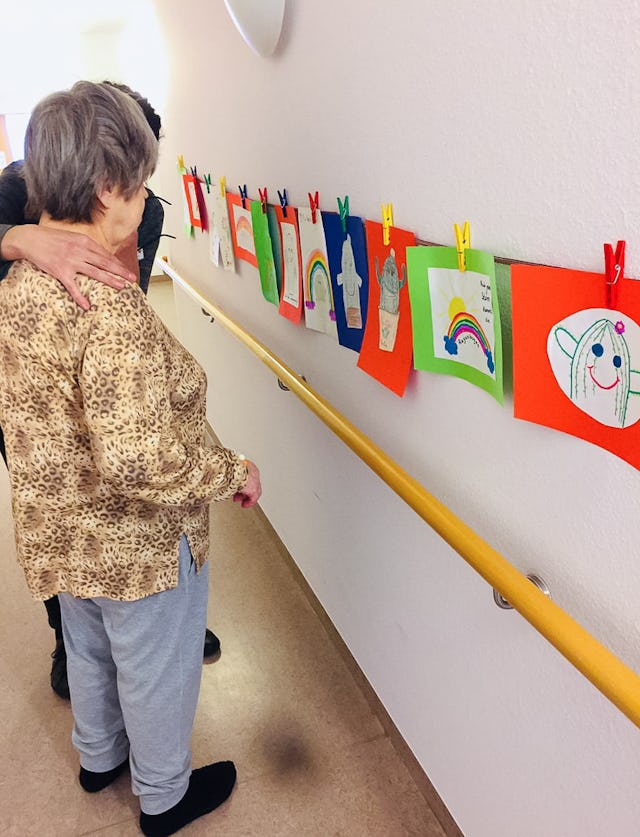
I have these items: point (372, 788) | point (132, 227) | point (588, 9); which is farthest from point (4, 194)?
point (372, 788)

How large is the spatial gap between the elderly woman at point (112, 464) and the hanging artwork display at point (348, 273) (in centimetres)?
36

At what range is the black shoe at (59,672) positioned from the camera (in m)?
1.94

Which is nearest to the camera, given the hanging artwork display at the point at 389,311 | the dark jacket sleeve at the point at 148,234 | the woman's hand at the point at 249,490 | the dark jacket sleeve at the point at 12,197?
the hanging artwork display at the point at 389,311

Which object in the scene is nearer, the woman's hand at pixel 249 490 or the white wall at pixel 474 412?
the white wall at pixel 474 412

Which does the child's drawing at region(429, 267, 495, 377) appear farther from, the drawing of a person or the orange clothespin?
the orange clothespin

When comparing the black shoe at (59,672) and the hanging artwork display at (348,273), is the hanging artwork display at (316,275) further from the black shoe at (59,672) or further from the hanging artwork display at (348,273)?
the black shoe at (59,672)

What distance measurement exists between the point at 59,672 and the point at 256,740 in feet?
2.11

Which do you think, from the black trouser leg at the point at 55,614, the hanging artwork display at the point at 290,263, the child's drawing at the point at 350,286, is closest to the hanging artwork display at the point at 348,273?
the child's drawing at the point at 350,286

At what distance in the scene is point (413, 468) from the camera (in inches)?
51.4

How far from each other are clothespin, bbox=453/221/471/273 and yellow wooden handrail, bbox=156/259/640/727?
0.39m

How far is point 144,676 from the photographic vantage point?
1.37 meters

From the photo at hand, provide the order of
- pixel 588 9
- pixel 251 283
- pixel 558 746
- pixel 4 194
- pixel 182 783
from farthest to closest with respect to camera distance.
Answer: pixel 251 283 → pixel 182 783 → pixel 4 194 → pixel 558 746 → pixel 588 9

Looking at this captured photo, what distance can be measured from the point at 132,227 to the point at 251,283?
1.05m

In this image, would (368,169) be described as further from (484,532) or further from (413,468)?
(484,532)
